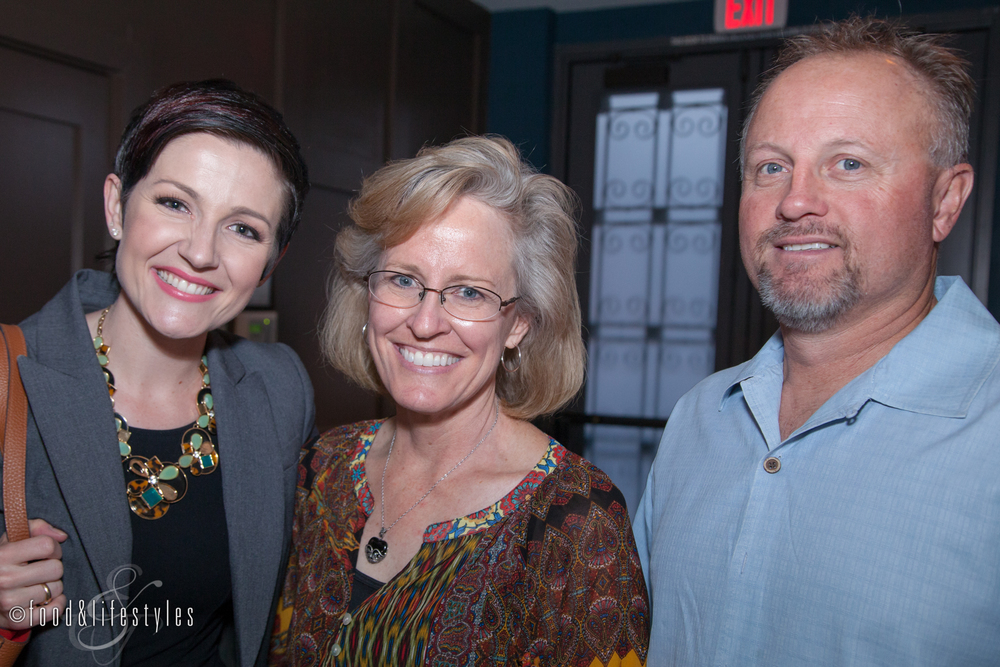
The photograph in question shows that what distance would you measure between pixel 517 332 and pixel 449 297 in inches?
8.8

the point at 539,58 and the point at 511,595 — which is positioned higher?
the point at 539,58

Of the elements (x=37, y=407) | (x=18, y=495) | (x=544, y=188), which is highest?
(x=544, y=188)

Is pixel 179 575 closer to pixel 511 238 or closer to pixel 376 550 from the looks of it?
pixel 376 550

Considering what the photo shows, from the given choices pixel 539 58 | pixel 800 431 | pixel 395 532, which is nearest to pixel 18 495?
pixel 395 532

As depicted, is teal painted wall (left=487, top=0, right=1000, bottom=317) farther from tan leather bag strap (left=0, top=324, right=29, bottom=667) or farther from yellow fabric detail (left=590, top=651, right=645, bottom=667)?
yellow fabric detail (left=590, top=651, right=645, bottom=667)

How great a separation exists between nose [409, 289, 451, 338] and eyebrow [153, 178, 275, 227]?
1.29 feet

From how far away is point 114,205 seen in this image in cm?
160

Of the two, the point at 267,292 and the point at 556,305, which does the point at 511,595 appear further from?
the point at 267,292

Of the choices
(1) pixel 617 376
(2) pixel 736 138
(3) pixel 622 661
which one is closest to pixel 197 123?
(3) pixel 622 661

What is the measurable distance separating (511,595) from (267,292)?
2.41 m

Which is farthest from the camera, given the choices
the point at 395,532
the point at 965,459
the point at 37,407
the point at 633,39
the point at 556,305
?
the point at 633,39

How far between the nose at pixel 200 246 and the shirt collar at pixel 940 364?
1.24 metres

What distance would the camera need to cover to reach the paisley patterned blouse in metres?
1.34

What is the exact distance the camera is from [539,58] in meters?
5.09
